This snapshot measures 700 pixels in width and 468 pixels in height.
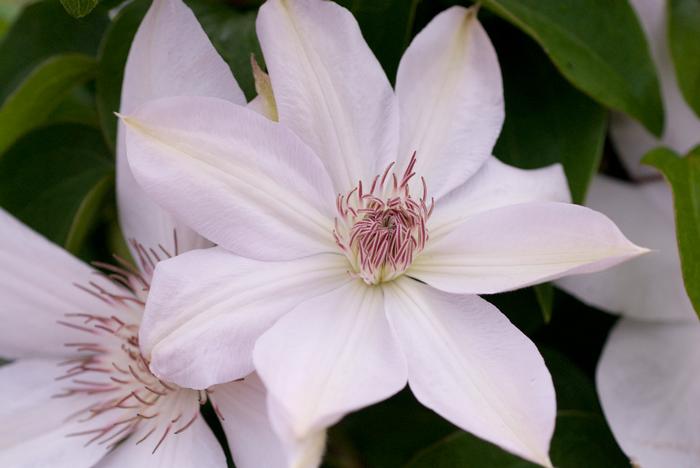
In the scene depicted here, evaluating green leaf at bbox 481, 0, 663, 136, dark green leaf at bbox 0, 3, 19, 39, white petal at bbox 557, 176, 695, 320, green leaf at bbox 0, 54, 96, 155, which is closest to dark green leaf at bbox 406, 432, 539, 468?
white petal at bbox 557, 176, 695, 320

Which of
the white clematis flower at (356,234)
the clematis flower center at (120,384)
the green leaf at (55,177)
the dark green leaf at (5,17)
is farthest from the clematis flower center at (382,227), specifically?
the dark green leaf at (5,17)

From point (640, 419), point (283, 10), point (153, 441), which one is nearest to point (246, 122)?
Result: point (283, 10)

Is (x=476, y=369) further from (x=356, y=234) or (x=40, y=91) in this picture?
(x=40, y=91)

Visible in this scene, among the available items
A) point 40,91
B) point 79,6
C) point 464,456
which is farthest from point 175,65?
point 464,456

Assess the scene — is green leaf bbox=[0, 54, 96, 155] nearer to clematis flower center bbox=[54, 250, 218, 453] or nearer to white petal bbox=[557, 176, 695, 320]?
clematis flower center bbox=[54, 250, 218, 453]

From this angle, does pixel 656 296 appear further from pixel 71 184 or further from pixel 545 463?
pixel 71 184

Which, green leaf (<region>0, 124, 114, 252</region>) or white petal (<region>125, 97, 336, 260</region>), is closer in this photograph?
white petal (<region>125, 97, 336, 260</region>)

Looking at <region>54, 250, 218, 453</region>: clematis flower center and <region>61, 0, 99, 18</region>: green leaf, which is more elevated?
<region>61, 0, 99, 18</region>: green leaf

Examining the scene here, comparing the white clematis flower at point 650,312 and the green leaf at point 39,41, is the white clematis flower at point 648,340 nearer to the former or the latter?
the white clematis flower at point 650,312
